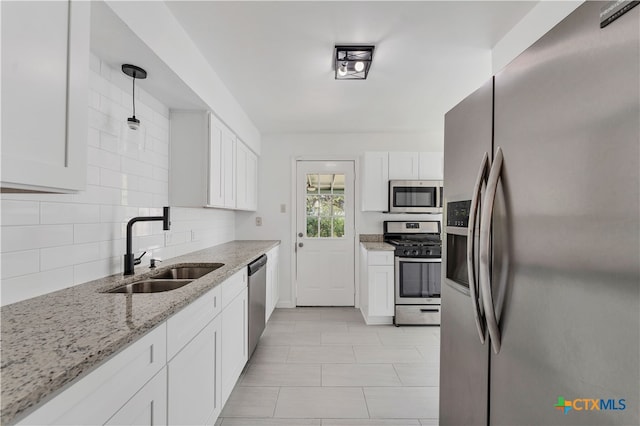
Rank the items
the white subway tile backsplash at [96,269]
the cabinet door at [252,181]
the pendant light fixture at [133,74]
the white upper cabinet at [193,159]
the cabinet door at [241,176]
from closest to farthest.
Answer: the white subway tile backsplash at [96,269] < the pendant light fixture at [133,74] < the white upper cabinet at [193,159] < the cabinet door at [241,176] < the cabinet door at [252,181]

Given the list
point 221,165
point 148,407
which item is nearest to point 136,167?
point 221,165

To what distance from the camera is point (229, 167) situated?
287cm

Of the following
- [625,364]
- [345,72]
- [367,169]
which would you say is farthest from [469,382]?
[367,169]

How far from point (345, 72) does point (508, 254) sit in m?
1.83

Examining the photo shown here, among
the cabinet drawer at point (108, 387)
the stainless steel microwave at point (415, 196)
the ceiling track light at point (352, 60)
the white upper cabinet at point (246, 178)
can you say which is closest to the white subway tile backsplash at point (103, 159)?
the cabinet drawer at point (108, 387)

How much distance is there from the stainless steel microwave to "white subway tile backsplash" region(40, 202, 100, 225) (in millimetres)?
3122

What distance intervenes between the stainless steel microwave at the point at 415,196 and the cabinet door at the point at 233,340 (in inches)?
91.6

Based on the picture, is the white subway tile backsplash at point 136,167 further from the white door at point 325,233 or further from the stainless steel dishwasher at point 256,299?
the white door at point 325,233

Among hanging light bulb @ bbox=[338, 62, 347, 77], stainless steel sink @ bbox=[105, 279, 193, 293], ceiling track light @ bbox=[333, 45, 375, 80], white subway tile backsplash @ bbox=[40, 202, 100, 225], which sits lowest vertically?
stainless steel sink @ bbox=[105, 279, 193, 293]

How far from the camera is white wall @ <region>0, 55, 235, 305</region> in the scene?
1193mm

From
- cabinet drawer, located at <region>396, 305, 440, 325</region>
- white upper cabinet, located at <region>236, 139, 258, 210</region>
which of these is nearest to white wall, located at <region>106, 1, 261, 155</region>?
white upper cabinet, located at <region>236, 139, 258, 210</region>

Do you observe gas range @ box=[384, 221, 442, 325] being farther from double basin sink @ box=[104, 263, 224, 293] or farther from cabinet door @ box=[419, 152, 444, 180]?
double basin sink @ box=[104, 263, 224, 293]

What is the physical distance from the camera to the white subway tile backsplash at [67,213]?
4.24 feet

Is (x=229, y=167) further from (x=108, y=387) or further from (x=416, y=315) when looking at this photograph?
(x=416, y=315)
